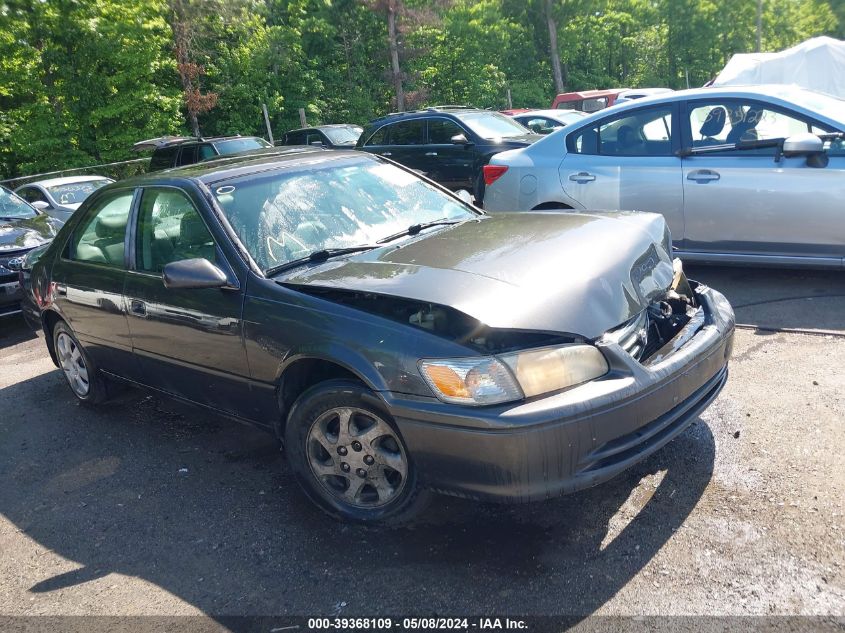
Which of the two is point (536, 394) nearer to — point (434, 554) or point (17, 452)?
point (434, 554)

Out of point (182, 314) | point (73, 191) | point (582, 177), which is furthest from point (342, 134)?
point (182, 314)

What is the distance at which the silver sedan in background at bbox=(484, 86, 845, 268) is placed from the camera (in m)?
5.43

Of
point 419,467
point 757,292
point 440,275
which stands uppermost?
point 440,275

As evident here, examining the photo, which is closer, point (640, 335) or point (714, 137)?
point (640, 335)

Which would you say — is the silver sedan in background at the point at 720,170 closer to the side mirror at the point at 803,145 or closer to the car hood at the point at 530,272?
the side mirror at the point at 803,145

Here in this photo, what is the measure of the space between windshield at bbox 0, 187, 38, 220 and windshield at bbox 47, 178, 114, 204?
1.94 metres

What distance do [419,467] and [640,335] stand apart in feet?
3.67

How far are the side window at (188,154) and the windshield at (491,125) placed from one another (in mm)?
5819

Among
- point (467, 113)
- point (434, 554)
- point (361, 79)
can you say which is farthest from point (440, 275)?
point (361, 79)

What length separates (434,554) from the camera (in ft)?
9.90

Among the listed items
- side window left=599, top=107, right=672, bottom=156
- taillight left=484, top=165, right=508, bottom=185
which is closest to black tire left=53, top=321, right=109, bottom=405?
taillight left=484, top=165, right=508, bottom=185

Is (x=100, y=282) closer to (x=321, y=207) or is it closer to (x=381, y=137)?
(x=321, y=207)

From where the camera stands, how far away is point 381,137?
12.0m

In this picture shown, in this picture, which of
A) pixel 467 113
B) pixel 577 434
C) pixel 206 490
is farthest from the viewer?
pixel 467 113
